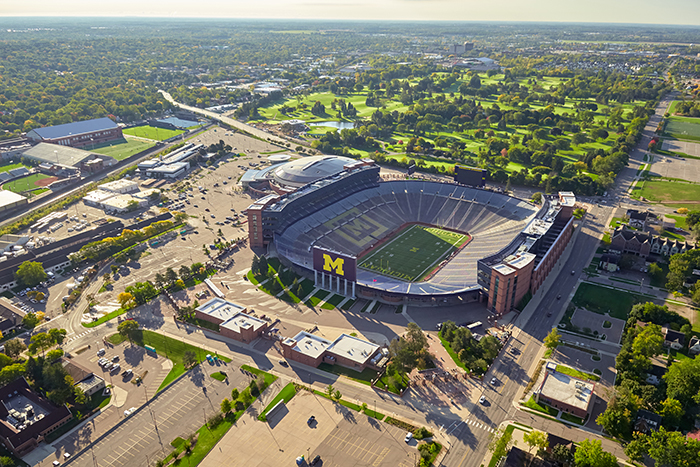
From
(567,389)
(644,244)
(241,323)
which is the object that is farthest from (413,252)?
(644,244)

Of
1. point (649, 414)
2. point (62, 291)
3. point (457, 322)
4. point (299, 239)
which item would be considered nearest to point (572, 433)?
point (649, 414)

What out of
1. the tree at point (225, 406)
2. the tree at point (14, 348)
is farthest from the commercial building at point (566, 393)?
the tree at point (14, 348)

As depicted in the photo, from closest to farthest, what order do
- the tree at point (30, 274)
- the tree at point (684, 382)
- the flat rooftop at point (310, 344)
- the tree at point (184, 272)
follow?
the tree at point (684, 382)
the flat rooftop at point (310, 344)
the tree at point (30, 274)
the tree at point (184, 272)

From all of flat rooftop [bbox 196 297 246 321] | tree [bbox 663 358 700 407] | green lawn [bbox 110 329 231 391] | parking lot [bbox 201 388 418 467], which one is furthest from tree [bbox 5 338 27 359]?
tree [bbox 663 358 700 407]

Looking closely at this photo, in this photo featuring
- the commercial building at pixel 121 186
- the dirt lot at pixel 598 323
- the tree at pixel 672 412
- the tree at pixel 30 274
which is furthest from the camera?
the commercial building at pixel 121 186

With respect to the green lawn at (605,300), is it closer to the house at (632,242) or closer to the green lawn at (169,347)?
the house at (632,242)

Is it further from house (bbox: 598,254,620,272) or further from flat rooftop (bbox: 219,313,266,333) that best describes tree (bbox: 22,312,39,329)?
house (bbox: 598,254,620,272)
